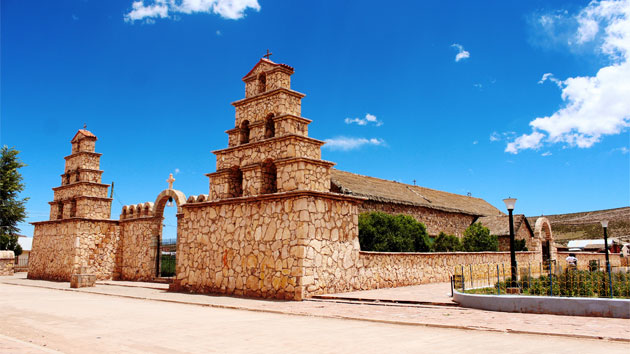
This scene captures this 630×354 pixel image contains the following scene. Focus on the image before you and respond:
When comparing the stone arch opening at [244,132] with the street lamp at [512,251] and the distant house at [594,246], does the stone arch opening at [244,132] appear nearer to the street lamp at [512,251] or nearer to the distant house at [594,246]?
the street lamp at [512,251]

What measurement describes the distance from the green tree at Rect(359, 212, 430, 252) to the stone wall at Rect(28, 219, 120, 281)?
14.2m

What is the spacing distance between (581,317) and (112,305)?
38.4 ft

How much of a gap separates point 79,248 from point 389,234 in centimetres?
1638

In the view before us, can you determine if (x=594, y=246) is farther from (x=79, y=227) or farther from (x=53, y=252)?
(x=53, y=252)

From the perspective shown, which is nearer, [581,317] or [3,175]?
[581,317]

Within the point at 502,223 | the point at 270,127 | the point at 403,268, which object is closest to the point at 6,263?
the point at 270,127

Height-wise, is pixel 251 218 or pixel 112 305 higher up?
pixel 251 218

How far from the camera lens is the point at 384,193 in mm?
28891

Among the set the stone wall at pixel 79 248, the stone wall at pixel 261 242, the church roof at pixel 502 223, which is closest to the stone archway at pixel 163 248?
the stone wall at pixel 79 248

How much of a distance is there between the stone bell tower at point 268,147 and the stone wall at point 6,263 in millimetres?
21804

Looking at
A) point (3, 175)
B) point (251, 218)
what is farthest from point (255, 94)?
point (3, 175)

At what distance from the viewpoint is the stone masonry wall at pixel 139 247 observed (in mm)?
24125

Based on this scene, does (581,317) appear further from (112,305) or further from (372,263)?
(112,305)

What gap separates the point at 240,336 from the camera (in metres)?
7.80
